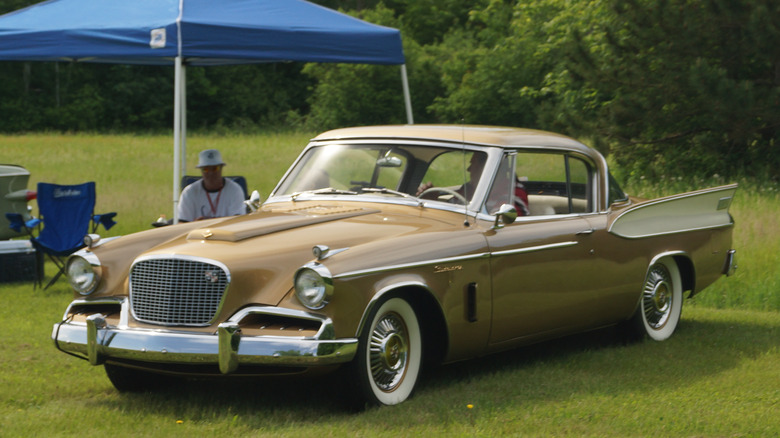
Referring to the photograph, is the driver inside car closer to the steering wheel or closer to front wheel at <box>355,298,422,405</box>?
the steering wheel

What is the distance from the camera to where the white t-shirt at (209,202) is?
9094 millimetres

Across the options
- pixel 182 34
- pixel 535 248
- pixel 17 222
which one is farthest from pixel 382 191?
pixel 17 222

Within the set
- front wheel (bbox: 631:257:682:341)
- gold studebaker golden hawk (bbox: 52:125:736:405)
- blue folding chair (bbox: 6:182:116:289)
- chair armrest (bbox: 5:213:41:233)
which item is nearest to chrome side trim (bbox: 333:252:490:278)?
gold studebaker golden hawk (bbox: 52:125:736:405)

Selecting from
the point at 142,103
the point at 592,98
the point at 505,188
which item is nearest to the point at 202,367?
the point at 505,188

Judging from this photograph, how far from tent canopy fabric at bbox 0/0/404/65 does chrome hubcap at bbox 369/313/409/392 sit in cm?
551

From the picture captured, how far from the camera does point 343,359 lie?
17.3ft

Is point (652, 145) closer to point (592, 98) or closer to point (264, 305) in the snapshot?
point (592, 98)

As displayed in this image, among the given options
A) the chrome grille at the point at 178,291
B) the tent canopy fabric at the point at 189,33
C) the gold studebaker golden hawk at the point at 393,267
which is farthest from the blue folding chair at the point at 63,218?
the chrome grille at the point at 178,291

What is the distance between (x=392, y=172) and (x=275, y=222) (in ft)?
3.62

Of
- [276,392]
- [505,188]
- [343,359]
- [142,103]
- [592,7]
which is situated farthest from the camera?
[142,103]

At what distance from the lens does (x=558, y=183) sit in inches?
301

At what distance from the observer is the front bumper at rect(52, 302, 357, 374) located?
5.20 meters

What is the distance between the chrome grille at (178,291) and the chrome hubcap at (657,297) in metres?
3.69

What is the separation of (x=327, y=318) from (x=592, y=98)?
2322 cm
